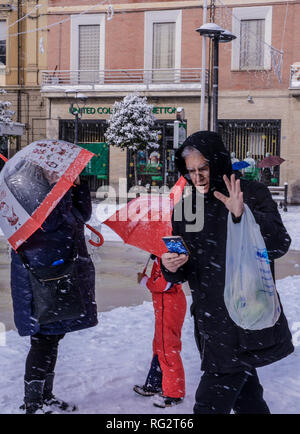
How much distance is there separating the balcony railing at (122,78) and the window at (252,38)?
5.85 feet

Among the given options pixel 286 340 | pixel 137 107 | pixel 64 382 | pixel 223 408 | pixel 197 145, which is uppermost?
pixel 137 107

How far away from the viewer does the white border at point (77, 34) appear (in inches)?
979

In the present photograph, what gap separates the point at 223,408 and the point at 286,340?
0.39 metres

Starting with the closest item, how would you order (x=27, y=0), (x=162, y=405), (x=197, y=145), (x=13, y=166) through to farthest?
(x=197, y=145), (x=13, y=166), (x=162, y=405), (x=27, y=0)

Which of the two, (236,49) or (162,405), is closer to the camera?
(162,405)

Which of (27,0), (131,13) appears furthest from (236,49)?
(27,0)

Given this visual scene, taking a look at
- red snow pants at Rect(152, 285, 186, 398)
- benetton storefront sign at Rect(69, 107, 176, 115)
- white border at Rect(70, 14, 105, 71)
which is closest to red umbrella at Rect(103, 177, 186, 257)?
red snow pants at Rect(152, 285, 186, 398)

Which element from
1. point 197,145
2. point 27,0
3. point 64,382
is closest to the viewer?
point 197,145

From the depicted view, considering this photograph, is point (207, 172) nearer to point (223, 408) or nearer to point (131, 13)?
point (223, 408)

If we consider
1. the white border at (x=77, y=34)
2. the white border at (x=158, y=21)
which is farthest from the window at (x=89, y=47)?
the white border at (x=158, y=21)

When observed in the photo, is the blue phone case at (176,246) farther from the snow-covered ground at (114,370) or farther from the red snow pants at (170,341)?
the snow-covered ground at (114,370)

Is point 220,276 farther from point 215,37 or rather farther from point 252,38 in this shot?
point 252,38

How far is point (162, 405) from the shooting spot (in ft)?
11.2

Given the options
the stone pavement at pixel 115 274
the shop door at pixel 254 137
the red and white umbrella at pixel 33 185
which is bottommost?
the stone pavement at pixel 115 274
